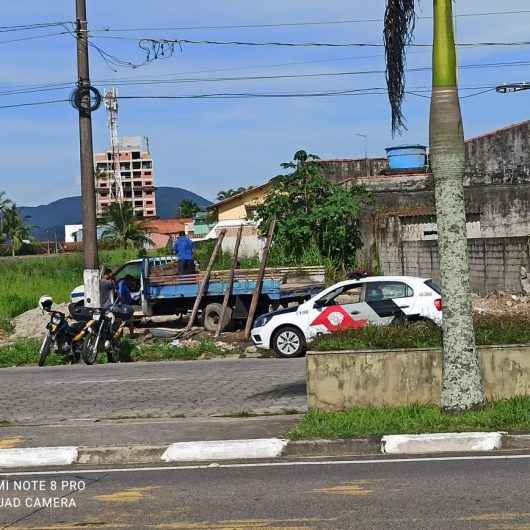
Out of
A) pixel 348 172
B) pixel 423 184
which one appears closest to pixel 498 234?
pixel 423 184

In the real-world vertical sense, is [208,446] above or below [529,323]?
below

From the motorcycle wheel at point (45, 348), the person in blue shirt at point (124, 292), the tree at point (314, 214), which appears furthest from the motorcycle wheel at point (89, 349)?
the tree at point (314, 214)

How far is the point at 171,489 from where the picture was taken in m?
9.05

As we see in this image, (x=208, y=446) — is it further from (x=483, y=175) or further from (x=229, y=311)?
(x=483, y=175)

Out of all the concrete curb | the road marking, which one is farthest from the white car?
the road marking

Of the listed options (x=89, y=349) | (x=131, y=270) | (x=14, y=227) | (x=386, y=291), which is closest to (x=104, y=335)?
(x=89, y=349)

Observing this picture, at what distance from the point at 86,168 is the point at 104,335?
13.2 ft

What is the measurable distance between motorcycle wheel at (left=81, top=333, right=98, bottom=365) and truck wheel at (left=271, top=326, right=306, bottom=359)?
361 cm

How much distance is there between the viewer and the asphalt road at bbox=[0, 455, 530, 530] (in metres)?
7.62

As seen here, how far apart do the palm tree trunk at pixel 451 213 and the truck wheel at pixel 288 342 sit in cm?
939

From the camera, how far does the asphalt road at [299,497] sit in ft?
25.0

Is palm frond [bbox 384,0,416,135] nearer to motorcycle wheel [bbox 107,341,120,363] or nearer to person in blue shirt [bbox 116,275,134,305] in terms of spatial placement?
motorcycle wheel [bbox 107,341,120,363]

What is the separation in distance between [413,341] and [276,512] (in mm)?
5030

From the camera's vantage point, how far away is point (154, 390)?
15.9 metres
